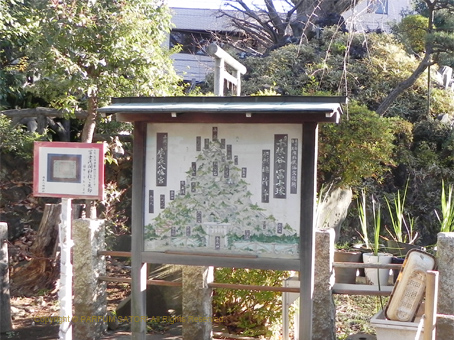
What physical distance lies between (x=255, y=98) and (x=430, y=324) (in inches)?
96.8

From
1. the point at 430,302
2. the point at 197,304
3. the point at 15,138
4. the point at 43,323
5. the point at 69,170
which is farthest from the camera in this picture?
the point at 15,138

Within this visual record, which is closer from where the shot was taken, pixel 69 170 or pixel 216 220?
pixel 216 220

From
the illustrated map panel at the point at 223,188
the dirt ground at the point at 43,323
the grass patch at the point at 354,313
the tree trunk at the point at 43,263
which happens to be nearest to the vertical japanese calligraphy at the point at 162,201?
the illustrated map panel at the point at 223,188

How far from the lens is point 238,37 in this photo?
1927cm

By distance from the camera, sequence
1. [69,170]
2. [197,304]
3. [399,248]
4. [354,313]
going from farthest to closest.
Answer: [354,313]
[399,248]
[197,304]
[69,170]

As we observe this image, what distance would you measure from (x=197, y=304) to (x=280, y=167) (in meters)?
2.00

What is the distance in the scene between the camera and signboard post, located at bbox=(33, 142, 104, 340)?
536 centimetres

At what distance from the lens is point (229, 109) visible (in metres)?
4.91

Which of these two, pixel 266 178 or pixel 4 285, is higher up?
pixel 266 178

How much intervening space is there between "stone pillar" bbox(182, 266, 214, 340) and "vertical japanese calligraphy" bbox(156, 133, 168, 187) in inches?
48.0

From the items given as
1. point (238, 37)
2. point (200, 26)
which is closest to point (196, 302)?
point (238, 37)

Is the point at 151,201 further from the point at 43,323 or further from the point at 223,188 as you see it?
the point at 43,323

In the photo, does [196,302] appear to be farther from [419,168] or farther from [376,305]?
[419,168]

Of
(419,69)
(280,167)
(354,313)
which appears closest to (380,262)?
(354,313)
